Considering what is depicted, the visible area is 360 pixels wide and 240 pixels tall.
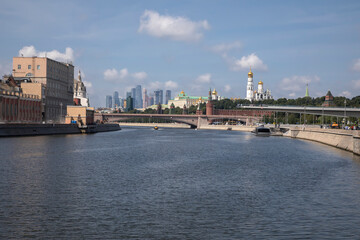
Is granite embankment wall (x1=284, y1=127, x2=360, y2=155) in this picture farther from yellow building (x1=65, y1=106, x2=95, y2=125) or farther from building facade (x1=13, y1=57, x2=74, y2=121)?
building facade (x1=13, y1=57, x2=74, y2=121)

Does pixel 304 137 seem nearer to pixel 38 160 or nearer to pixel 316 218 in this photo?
pixel 38 160

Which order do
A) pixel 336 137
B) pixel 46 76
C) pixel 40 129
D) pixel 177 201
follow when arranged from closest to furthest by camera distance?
pixel 177 201, pixel 336 137, pixel 40 129, pixel 46 76

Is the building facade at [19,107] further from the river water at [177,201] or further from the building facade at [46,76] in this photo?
the river water at [177,201]

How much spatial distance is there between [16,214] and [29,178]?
1203 centimetres

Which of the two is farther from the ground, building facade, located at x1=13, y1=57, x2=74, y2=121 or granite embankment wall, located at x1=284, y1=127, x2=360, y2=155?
building facade, located at x1=13, y1=57, x2=74, y2=121

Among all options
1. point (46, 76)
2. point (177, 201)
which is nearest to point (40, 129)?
point (46, 76)

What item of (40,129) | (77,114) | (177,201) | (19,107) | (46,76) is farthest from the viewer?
(46,76)

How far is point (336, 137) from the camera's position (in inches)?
2790

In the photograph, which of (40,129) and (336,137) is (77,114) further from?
(336,137)

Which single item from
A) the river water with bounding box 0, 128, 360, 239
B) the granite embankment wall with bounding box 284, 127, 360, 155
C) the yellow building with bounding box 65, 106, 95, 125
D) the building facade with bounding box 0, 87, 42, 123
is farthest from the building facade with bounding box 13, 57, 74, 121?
the river water with bounding box 0, 128, 360, 239

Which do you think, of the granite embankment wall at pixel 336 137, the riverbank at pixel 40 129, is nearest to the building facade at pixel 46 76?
the riverbank at pixel 40 129

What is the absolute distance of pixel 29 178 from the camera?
34.0 metres

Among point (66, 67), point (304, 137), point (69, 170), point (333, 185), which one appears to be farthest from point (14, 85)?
point (333, 185)

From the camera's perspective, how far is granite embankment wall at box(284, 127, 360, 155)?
182 ft
